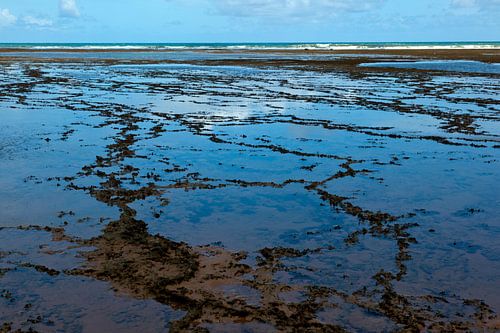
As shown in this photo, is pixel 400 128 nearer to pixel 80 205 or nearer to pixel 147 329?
pixel 80 205

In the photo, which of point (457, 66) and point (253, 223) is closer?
point (253, 223)

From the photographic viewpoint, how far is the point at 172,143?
634 inches

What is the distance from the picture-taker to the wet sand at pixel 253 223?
6184mm

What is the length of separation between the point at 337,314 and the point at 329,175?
21.8 ft

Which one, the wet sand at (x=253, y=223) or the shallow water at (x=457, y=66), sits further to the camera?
the shallow water at (x=457, y=66)

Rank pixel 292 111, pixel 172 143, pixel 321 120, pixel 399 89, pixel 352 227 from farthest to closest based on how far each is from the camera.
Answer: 1. pixel 399 89
2. pixel 292 111
3. pixel 321 120
4. pixel 172 143
5. pixel 352 227

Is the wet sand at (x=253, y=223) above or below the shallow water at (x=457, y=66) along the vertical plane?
below

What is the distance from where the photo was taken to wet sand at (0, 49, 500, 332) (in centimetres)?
618

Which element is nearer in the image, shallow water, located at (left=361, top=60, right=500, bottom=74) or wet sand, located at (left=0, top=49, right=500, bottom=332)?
wet sand, located at (left=0, top=49, right=500, bottom=332)

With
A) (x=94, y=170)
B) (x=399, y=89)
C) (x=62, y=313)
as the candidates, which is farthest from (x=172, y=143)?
(x=399, y=89)

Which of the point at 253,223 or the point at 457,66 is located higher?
the point at 457,66

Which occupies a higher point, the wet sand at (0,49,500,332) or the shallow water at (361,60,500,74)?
the shallow water at (361,60,500,74)

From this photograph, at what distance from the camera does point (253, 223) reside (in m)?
9.20

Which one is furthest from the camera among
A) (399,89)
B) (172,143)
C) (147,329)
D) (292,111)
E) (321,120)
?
(399,89)
